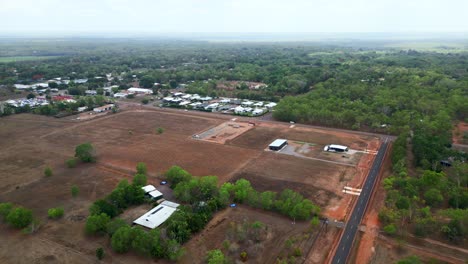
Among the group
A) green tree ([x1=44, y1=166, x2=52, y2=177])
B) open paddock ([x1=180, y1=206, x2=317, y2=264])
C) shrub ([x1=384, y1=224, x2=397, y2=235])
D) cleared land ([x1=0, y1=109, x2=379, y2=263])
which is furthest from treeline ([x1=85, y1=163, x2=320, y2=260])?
green tree ([x1=44, y1=166, x2=52, y2=177])

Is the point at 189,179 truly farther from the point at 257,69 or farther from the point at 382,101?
the point at 257,69

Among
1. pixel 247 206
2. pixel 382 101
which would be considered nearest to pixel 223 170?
pixel 247 206

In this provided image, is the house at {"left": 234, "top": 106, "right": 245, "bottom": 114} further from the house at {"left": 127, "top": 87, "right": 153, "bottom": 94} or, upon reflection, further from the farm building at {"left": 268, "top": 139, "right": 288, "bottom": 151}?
the house at {"left": 127, "top": 87, "right": 153, "bottom": 94}

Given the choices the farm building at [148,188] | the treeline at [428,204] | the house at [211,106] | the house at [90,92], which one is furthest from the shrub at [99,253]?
the house at [90,92]

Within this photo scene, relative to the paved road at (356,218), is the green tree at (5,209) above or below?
A: above

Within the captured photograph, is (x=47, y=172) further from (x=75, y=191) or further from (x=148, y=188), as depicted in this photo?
(x=148, y=188)

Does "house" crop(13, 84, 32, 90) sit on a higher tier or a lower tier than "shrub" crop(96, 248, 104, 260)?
lower

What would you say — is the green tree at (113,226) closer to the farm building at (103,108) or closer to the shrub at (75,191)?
the shrub at (75,191)
